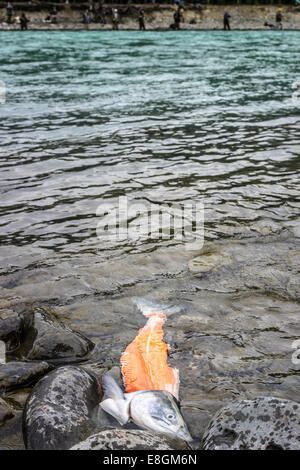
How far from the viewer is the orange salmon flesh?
12.2ft

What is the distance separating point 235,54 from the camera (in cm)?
2925

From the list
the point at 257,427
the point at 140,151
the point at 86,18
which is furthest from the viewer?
the point at 86,18

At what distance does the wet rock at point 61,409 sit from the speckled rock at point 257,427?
2.60ft

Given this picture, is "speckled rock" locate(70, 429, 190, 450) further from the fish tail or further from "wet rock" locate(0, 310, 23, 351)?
the fish tail

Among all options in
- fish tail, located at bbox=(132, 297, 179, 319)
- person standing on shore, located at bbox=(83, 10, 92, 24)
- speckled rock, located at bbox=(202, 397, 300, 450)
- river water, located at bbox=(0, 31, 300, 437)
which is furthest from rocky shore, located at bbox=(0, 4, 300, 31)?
speckled rock, located at bbox=(202, 397, 300, 450)

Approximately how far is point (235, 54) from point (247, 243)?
25.4m

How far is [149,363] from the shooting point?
3.94 metres

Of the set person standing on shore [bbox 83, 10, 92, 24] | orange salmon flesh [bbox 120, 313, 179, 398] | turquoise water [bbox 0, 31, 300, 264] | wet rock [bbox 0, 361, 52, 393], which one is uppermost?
person standing on shore [bbox 83, 10, 92, 24]

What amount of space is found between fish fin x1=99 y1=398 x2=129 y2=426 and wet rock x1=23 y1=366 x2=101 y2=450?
0.29 feet

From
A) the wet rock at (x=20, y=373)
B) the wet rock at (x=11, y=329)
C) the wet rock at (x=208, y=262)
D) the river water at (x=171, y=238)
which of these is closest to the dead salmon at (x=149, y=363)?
the river water at (x=171, y=238)

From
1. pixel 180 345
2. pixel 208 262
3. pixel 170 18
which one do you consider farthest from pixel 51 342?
A: pixel 170 18

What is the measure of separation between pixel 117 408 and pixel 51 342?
925 millimetres

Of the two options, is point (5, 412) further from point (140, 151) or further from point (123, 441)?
point (140, 151)
